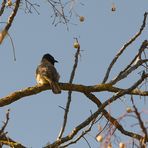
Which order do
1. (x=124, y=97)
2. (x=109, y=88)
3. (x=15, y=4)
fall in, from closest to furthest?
(x=15, y=4)
(x=124, y=97)
(x=109, y=88)

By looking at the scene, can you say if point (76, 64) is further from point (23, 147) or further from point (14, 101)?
point (23, 147)

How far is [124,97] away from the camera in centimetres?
544

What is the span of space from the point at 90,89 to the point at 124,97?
2.35 ft

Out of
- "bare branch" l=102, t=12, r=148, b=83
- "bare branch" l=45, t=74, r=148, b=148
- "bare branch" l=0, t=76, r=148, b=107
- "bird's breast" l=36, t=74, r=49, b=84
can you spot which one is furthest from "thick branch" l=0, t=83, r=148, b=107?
"bird's breast" l=36, t=74, r=49, b=84

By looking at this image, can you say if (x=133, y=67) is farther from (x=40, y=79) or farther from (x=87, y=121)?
(x=40, y=79)

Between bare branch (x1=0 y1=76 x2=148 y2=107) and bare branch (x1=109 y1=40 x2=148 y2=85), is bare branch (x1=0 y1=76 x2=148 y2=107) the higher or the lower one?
the lower one

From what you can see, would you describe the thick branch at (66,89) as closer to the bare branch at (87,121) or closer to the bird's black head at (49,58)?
the bare branch at (87,121)

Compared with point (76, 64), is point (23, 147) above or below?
below

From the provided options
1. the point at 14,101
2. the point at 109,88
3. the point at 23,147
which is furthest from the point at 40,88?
the point at 23,147

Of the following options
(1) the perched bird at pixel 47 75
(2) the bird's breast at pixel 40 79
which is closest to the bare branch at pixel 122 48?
(1) the perched bird at pixel 47 75

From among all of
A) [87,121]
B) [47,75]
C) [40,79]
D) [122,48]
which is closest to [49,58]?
[47,75]

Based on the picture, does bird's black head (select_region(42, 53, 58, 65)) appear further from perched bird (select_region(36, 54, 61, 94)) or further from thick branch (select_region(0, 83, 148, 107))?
thick branch (select_region(0, 83, 148, 107))

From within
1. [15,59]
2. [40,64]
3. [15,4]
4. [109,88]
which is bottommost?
[15,59]

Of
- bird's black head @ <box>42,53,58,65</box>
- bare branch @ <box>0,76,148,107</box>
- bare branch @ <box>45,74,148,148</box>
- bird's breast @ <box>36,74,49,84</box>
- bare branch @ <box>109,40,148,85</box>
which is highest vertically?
bird's black head @ <box>42,53,58,65</box>
